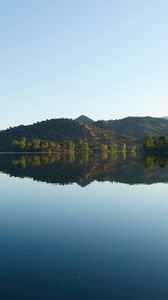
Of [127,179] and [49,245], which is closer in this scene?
[49,245]

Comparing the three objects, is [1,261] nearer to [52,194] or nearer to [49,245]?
[49,245]

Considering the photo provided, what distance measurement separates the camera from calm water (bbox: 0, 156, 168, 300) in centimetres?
2202

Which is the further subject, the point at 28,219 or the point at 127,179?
the point at 127,179

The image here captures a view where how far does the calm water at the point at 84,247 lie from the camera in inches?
867

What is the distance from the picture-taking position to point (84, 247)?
3103cm

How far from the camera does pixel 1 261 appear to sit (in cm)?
2722

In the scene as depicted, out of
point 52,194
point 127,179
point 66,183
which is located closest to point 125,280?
point 52,194

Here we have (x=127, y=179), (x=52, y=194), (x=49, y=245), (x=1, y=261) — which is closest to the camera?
(x=1, y=261)

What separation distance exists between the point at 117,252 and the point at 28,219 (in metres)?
16.7

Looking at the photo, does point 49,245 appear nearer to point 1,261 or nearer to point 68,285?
point 1,261

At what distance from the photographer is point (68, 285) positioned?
2255 centimetres

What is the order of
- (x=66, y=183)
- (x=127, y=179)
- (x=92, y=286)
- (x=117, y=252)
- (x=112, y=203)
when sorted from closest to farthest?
(x=92, y=286) < (x=117, y=252) < (x=112, y=203) < (x=66, y=183) < (x=127, y=179)

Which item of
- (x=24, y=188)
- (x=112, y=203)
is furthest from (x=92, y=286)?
(x=24, y=188)

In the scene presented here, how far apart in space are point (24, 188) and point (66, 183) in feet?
41.5
